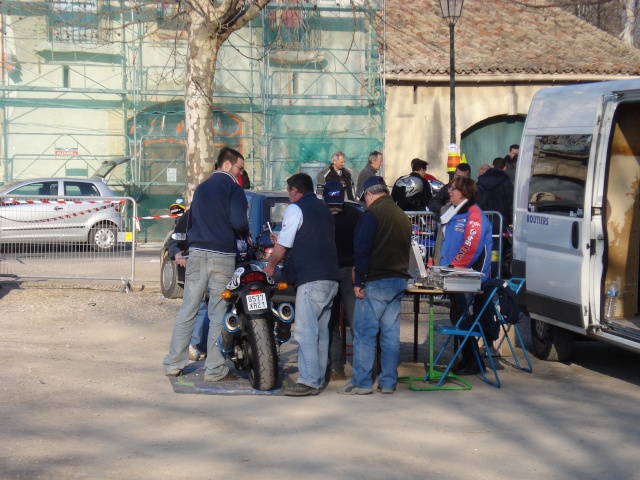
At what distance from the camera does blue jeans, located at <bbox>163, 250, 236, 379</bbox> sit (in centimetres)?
887

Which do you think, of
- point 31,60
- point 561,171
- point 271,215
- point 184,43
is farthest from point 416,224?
point 31,60

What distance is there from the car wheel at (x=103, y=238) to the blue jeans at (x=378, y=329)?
652 centimetres

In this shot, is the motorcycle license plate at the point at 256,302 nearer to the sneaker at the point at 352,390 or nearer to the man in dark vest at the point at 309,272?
the man in dark vest at the point at 309,272

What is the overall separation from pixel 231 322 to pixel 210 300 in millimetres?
327

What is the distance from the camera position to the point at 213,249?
29.0 ft

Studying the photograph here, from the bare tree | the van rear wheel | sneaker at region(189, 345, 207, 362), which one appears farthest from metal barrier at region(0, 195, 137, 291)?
the van rear wheel

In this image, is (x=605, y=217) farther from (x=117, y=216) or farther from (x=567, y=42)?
(x=567, y=42)

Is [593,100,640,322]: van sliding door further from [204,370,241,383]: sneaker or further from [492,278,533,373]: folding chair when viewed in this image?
[204,370,241,383]: sneaker

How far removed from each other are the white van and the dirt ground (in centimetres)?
56

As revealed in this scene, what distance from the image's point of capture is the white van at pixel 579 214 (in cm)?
914

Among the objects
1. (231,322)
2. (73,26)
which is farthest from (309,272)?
(73,26)

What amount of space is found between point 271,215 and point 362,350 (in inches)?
160

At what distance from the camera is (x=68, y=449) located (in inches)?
267

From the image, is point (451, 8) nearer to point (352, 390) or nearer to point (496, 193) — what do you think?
point (496, 193)
